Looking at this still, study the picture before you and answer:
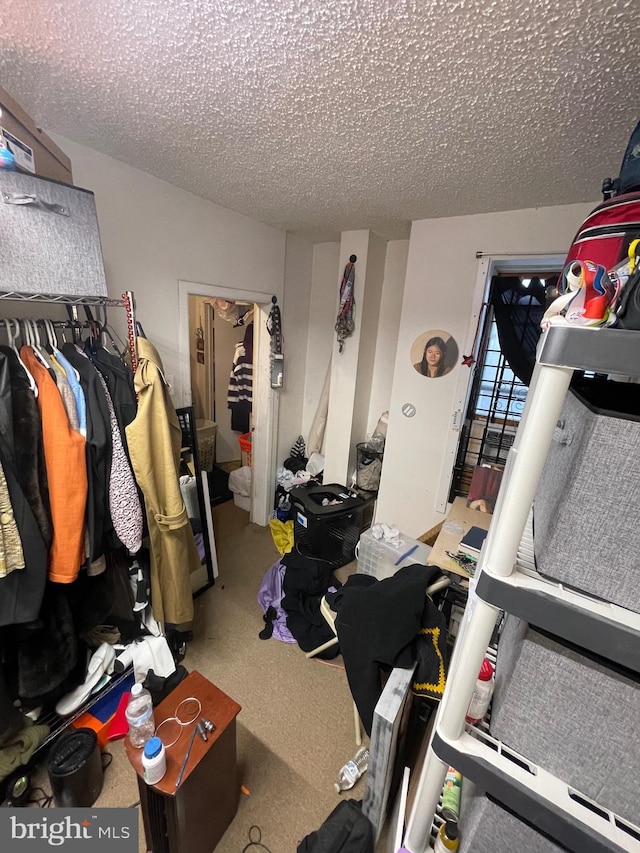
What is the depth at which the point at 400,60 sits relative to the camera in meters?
0.90

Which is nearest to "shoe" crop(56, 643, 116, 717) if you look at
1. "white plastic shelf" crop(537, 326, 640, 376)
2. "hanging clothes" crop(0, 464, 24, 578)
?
"hanging clothes" crop(0, 464, 24, 578)

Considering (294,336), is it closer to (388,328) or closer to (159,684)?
(388,328)

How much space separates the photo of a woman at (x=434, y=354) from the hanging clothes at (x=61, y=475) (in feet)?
6.36

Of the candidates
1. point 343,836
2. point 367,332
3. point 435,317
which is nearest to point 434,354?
point 435,317

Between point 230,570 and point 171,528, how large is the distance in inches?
48.8

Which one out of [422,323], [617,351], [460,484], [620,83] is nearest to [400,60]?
[620,83]

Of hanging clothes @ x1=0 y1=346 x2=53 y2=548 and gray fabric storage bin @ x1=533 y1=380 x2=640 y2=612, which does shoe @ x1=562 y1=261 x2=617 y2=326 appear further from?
hanging clothes @ x1=0 y1=346 x2=53 y2=548

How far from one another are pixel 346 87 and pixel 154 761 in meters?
2.05

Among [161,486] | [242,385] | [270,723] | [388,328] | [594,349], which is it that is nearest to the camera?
[594,349]

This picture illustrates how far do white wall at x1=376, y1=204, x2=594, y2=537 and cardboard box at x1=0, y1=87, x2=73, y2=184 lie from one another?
1842mm

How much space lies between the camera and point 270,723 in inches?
62.4

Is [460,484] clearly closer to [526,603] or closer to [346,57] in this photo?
[526,603]

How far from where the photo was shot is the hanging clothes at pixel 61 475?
1.14 meters

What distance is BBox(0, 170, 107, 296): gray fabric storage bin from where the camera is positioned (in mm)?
1063
